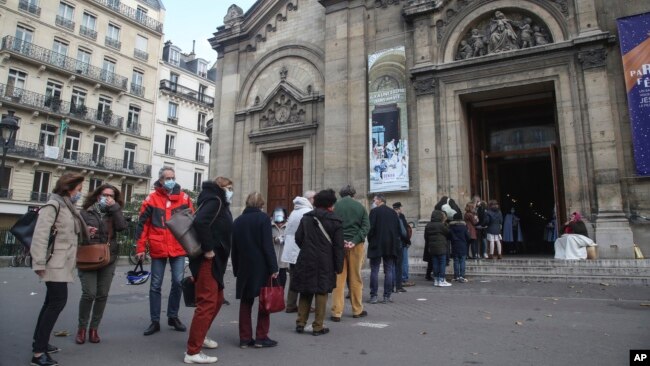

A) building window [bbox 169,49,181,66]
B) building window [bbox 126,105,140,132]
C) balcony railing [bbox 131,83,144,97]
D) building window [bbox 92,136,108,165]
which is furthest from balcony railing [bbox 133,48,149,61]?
building window [bbox 92,136,108,165]

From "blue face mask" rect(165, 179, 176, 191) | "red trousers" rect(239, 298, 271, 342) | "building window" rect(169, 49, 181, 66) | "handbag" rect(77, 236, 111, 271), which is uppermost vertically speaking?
"building window" rect(169, 49, 181, 66)

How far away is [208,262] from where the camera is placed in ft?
14.3

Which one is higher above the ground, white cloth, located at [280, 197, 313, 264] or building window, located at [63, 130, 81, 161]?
building window, located at [63, 130, 81, 161]

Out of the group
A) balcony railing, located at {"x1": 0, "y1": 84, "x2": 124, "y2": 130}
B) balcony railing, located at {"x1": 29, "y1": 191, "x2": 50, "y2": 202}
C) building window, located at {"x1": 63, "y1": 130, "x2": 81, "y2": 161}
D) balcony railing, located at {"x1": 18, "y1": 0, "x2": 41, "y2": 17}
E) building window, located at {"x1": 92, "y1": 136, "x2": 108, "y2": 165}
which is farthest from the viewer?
building window, located at {"x1": 92, "y1": 136, "x2": 108, "y2": 165}

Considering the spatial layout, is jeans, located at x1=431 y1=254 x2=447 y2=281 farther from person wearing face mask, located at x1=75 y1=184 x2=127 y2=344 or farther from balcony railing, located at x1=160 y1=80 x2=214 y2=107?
balcony railing, located at x1=160 y1=80 x2=214 y2=107

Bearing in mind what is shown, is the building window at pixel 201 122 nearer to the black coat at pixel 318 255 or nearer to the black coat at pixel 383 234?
the black coat at pixel 383 234

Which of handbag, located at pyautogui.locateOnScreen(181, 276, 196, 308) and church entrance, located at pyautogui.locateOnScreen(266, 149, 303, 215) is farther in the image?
church entrance, located at pyautogui.locateOnScreen(266, 149, 303, 215)

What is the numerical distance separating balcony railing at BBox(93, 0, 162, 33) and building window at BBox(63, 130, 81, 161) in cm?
1042

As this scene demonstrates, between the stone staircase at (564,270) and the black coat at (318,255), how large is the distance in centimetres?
624

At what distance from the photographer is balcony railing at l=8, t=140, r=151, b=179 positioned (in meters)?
28.8

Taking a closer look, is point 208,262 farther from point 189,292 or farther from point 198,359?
point 198,359

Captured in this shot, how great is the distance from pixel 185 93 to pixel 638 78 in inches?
1474

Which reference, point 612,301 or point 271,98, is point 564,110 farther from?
point 271,98

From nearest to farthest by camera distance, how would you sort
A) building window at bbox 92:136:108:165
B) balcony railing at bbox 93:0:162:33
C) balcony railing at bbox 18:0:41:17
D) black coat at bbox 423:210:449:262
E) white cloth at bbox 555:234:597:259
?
black coat at bbox 423:210:449:262 < white cloth at bbox 555:234:597:259 < balcony railing at bbox 18:0:41:17 < building window at bbox 92:136:108:165 < balcony railing at bbox 93:0:162:33
